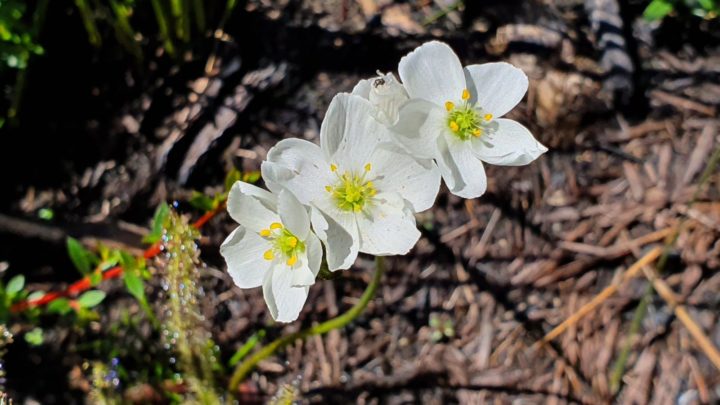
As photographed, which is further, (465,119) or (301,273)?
(465,119)

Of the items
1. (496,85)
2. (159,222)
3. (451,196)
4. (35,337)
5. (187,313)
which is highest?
(496,85)

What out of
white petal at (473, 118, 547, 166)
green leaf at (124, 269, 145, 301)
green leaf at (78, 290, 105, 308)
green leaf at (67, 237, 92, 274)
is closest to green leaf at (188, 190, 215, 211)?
green leaf at (124, 269, 145, 301)

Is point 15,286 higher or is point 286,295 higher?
point 286,295

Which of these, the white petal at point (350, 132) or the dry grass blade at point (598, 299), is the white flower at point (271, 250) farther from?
the dry grass blade at point (598, 299)

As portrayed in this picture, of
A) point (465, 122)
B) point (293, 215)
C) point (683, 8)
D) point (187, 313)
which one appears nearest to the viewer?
point (293, 215)

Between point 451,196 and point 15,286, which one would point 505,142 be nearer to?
point 451,196

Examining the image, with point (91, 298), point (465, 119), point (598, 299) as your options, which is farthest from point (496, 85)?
point (91, 298)

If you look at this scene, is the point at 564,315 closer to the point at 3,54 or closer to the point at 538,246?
the point at 538,246

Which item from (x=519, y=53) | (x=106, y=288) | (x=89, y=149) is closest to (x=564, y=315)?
(x=519, y=53)

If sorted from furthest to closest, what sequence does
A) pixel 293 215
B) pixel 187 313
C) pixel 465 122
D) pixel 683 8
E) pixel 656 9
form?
1. pixel 683 8
2. pixel 656 9
3. pixel 187 313
4. pixel 465 122
5. pixel 293 215

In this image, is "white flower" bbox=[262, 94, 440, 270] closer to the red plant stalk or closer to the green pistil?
the green pistil
